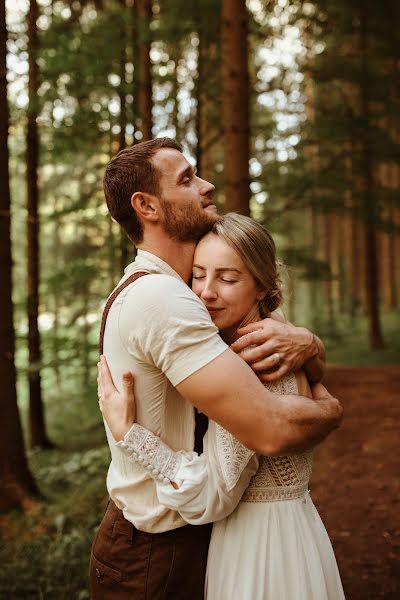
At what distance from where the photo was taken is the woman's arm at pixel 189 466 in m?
2.14

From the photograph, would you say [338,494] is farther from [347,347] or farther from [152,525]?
[347,347]

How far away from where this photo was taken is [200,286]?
2.48 metres

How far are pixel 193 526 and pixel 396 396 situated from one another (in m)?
8.10

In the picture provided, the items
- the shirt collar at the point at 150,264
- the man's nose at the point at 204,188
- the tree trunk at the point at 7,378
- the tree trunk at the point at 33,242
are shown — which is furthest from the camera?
the tree trunk at the point at 33,242

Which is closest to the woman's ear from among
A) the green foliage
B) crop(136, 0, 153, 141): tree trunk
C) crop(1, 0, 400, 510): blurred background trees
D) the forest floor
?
the forest floor

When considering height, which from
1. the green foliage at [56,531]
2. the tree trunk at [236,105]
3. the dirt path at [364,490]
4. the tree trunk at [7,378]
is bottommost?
the green foliage at [56,531]

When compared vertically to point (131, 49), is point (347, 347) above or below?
below

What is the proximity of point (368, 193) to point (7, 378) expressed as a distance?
31.7 ft

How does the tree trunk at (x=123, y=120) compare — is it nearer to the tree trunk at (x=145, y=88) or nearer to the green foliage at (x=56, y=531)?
the tree trunk at (x=145, y=88)

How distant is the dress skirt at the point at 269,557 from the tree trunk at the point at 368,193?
10778 mm

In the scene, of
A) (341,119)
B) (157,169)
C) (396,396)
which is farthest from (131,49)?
(157,169)

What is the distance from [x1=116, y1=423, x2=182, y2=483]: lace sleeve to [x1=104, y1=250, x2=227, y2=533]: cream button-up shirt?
7cm

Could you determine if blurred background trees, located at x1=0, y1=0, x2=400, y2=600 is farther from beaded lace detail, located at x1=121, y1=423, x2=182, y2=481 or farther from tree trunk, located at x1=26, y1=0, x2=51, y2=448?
beaded lace detail, located at x1=121, y1=423, x2=182, y2=481

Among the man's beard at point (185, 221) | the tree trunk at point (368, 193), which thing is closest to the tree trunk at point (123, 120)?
the tree trunk at point (368, 193)
